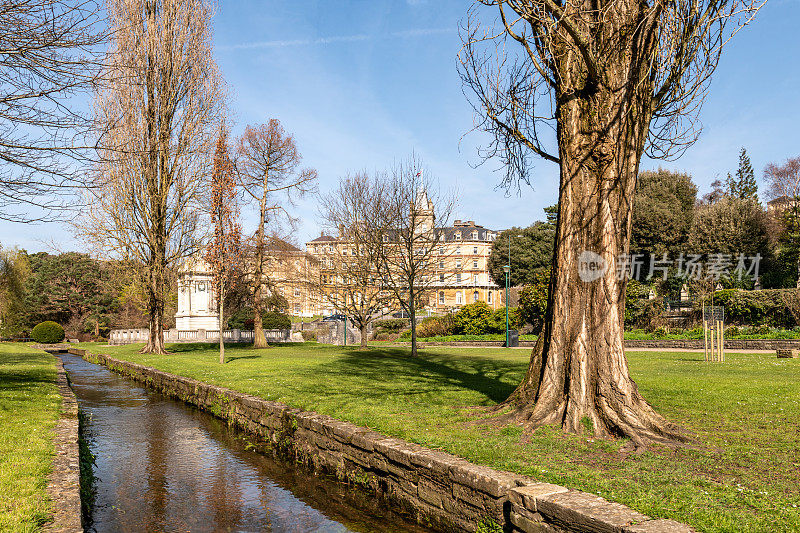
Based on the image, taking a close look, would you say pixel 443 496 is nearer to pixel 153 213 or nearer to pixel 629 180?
pixel 629 180

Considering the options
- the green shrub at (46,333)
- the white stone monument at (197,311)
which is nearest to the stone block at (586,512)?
the white stone monument at (197,311)

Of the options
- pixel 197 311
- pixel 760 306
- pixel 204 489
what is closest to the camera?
pixel 204 489

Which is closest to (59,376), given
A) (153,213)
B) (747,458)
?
(153,213)

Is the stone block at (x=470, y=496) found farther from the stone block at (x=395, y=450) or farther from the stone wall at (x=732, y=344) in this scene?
the stone wall at (x=732, y=344)

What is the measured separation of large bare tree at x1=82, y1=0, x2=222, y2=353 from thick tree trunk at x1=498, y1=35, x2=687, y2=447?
2051 cm

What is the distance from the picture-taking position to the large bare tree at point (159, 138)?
23.0 metres

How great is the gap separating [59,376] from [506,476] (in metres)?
14.5

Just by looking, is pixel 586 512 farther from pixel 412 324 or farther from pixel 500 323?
pixel 500 323

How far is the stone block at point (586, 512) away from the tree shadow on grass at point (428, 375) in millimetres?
4826

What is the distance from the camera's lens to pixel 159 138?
23.5m

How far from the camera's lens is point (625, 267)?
6.61 metres

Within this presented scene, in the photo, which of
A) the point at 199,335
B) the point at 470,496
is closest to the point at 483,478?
the point at 470,496

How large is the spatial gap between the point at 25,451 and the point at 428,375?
9.09 m

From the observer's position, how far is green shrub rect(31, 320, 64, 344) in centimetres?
3859
